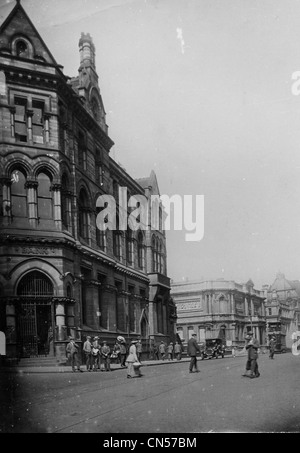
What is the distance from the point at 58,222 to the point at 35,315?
11.7 feet

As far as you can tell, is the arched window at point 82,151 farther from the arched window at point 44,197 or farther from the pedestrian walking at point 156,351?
the pedestrian walking at point 156,351

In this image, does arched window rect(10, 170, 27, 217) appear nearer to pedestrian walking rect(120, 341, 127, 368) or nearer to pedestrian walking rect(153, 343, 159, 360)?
pedestrian walking rect(120, 341, 127, 368)

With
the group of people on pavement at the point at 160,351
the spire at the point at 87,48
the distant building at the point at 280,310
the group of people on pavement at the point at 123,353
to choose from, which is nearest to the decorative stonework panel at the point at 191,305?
the distant building at the point at 280,310

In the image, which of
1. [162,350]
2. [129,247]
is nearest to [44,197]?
[129,247]

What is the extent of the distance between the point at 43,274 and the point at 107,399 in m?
10.1

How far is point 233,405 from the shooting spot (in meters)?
10.0

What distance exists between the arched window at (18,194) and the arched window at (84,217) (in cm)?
228

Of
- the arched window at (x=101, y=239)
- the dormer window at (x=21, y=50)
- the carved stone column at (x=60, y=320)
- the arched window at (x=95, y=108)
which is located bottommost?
the carved stone column at (x=60, y=320)

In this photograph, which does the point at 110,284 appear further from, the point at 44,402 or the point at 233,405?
the point at 233,405

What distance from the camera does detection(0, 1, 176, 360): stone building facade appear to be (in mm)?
18578

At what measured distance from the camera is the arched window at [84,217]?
20734mm

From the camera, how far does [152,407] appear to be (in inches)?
396

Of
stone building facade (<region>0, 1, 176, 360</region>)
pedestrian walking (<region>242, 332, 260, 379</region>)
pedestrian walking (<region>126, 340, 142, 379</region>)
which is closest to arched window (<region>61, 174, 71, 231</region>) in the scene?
stone building facade (<region>0, 1, 176, 360</region>)

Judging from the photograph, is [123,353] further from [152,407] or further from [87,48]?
[87,48]
